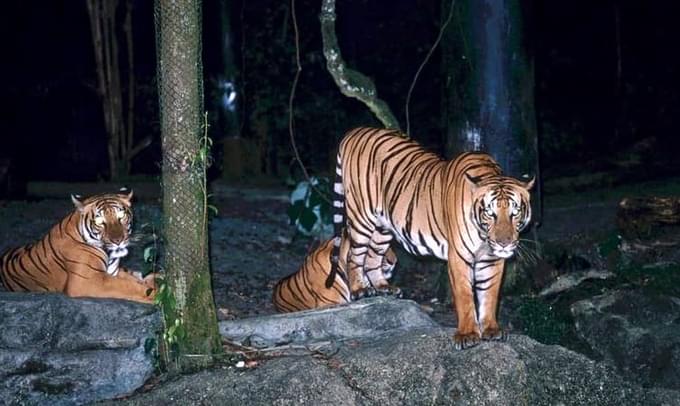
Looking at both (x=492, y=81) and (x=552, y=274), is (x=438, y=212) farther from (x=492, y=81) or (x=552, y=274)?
(x=552, y=274)

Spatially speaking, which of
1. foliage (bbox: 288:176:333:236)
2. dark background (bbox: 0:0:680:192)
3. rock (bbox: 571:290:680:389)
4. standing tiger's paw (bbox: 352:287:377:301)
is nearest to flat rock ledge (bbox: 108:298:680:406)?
rock (bbox: 571:290:680:389)

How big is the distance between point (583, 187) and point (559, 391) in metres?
5.82

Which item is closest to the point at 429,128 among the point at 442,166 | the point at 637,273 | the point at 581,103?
the point at 581,103

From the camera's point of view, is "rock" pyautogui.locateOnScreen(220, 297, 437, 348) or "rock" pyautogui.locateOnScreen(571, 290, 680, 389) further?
"rock" pyautogui.locateOnScreen(571, 290, 680, 389)

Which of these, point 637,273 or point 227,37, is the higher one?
point 227,37

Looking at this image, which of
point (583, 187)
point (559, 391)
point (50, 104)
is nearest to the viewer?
point (559, 391)

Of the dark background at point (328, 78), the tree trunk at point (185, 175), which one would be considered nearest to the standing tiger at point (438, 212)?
the tree trunk at point (185, 175)

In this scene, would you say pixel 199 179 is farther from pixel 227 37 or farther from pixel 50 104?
pixel 50 104

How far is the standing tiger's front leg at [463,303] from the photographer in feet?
19.3

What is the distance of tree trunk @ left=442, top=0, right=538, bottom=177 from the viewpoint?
7883 millimetres

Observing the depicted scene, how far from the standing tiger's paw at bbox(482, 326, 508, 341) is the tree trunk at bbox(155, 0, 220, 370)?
1305 millimetres

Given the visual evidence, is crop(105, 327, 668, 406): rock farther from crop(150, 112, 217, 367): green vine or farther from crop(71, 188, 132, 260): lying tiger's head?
crop(71, 188, 132, 260): lying tiger's head

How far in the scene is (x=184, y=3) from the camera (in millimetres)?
5859

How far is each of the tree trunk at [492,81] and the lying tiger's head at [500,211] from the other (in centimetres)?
186
